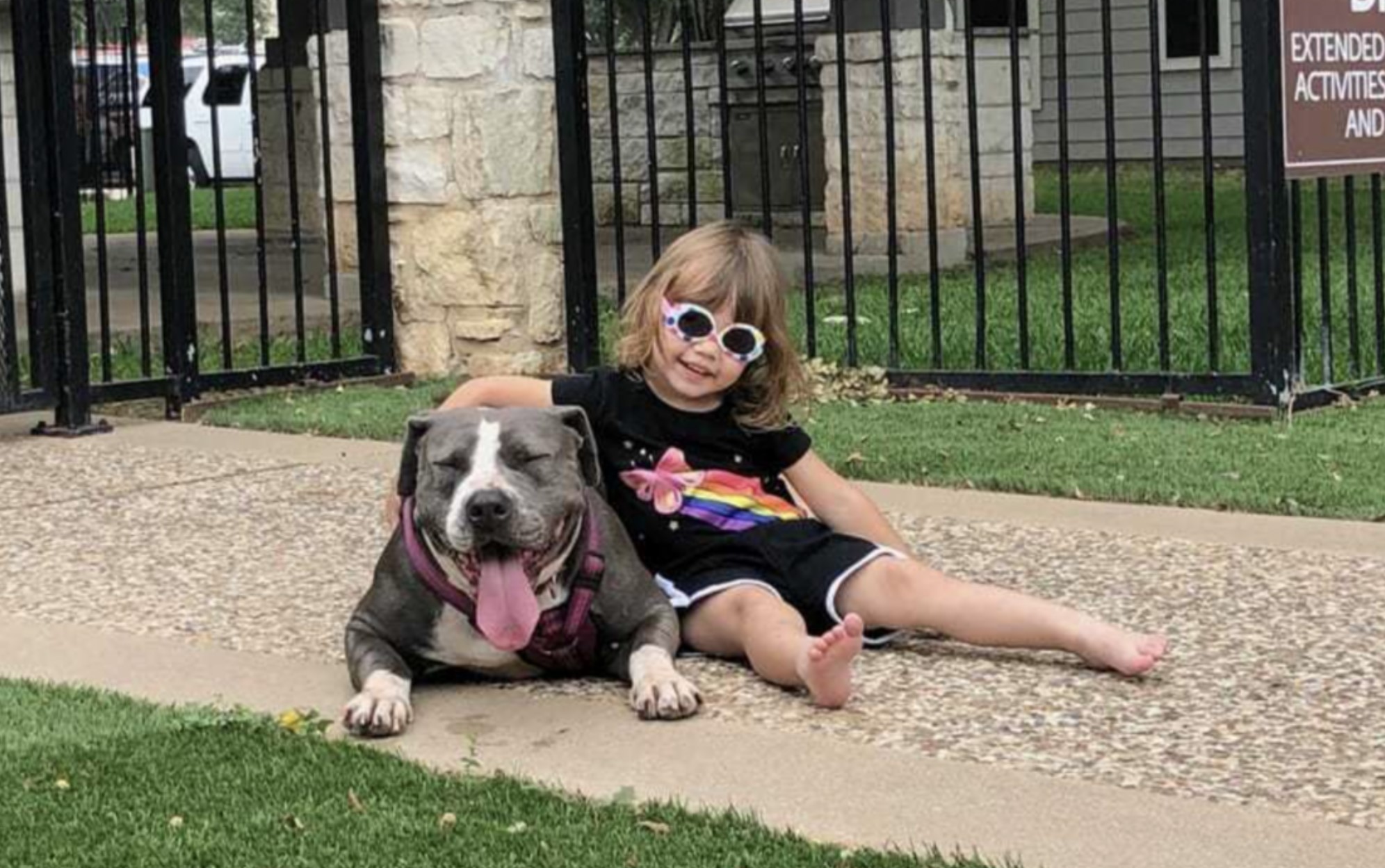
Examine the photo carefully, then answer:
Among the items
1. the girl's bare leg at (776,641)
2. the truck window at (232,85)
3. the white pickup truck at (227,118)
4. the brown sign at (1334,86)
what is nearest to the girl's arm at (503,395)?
the girl's bare leg at (776,641)

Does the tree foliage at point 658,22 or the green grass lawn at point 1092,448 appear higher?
the tree foliage at point 658,22

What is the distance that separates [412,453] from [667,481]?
70 cm

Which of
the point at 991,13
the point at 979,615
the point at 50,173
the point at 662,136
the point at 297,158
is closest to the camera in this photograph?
the point at 979,615

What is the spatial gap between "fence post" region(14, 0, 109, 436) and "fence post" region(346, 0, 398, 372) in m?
1.46

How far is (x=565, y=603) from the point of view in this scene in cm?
454

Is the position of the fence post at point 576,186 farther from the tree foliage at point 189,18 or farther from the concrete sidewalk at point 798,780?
the concrete sidewalk at point 798,780

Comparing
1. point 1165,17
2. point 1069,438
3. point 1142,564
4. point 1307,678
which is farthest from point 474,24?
point 1165,17

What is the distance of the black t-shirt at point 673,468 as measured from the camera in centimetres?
495

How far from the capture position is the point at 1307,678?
461 cm

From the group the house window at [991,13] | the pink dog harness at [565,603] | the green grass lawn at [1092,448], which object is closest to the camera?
the pink dog harness at [565,603]

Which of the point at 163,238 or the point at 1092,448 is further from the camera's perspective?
the point at 163,238

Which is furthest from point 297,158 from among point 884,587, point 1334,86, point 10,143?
point 884,587

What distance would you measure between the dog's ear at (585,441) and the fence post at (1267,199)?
4021 millimetres

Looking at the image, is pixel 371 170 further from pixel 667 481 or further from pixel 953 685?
pixel 953 685
